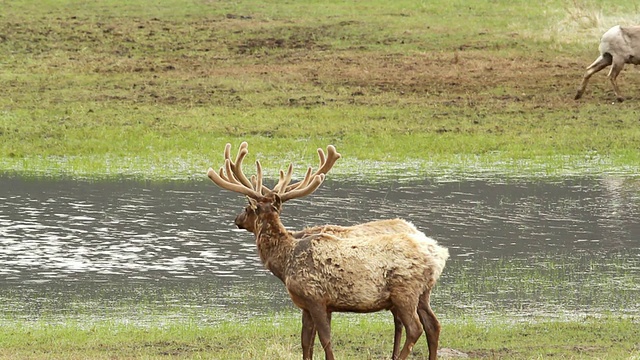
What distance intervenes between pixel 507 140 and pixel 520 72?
5185mm

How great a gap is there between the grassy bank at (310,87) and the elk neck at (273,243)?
9.89 meters

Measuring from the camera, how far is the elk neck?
9.36 meters

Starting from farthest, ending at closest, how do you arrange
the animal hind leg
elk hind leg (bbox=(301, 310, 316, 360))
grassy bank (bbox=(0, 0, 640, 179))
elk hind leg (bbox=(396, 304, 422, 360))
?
the animal hind leg
grassy bank (bbox=(0, 0, 640, 179))
elk hind leg (bbox=(301, 310, 316, 360))
elk hind leg (bbox=(396, 304, 422, 360))

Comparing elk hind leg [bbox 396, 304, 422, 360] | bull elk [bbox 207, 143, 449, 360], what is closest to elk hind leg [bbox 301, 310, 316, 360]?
bull elk [bbox 207, 143, 449, 360]

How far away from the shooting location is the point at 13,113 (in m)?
22.6

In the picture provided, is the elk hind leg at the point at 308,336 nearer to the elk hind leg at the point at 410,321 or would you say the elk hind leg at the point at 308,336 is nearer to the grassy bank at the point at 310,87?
the elk hind leg at the point at 410,321

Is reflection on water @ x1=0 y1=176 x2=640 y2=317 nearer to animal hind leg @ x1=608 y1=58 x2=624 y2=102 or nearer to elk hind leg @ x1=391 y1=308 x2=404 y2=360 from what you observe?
elk hind leg @ x1=391 y1=308 x2=404 y2=360

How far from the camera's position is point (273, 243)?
9.43 meters

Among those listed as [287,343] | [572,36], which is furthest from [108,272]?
[572,36]

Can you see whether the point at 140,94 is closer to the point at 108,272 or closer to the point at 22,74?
the point at 22,74

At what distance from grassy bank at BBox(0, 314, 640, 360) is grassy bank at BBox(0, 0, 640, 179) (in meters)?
8.23

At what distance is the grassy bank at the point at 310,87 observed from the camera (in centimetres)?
2069

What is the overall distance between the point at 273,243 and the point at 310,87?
1564 cm

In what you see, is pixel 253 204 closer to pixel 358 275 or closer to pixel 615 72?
pixel 358 275
